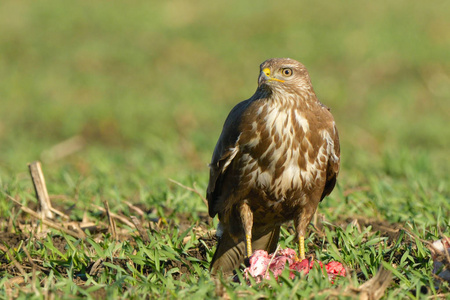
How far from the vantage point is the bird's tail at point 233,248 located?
4523mm

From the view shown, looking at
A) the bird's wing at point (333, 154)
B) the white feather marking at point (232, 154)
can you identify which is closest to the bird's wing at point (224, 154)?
the white feather marking at point (232, 154)

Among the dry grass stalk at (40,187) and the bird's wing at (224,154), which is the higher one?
the bird's wing at (224,154)

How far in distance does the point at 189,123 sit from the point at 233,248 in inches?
254

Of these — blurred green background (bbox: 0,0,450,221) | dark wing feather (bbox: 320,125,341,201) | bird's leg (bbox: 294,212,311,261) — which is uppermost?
dark wing feather (bbox: 320,125,341,201)

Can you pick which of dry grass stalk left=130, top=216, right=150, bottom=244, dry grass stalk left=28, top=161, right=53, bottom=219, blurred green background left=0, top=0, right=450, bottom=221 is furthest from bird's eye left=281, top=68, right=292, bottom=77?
dry grass stalk left=28, top=161, right=53, bottom=219

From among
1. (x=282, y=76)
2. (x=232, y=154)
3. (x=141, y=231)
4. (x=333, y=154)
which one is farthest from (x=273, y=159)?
(x=141, y=231)

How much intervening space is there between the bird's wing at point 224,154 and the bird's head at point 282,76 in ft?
0.79

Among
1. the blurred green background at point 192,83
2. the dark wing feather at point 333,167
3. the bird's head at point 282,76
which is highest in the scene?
the bird's head at point 282,76

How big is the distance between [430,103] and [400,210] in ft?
23.0

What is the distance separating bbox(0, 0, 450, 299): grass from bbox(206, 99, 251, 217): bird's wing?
0.30 metres

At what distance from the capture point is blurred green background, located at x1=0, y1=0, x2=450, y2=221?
7934 millimetres

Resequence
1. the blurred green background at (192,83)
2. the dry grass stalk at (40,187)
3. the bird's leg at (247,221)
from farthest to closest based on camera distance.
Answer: the blurred green background at (192,83)
the dry grass stalk at (40,187)
the bird's leg at (247,221)

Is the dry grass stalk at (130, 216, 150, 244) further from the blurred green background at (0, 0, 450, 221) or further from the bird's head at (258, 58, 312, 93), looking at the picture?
the bird's head at (258, 58, 312, 93)

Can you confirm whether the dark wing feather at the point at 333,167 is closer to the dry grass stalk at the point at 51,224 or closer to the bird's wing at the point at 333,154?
the bird's wing at the point at 333,154
